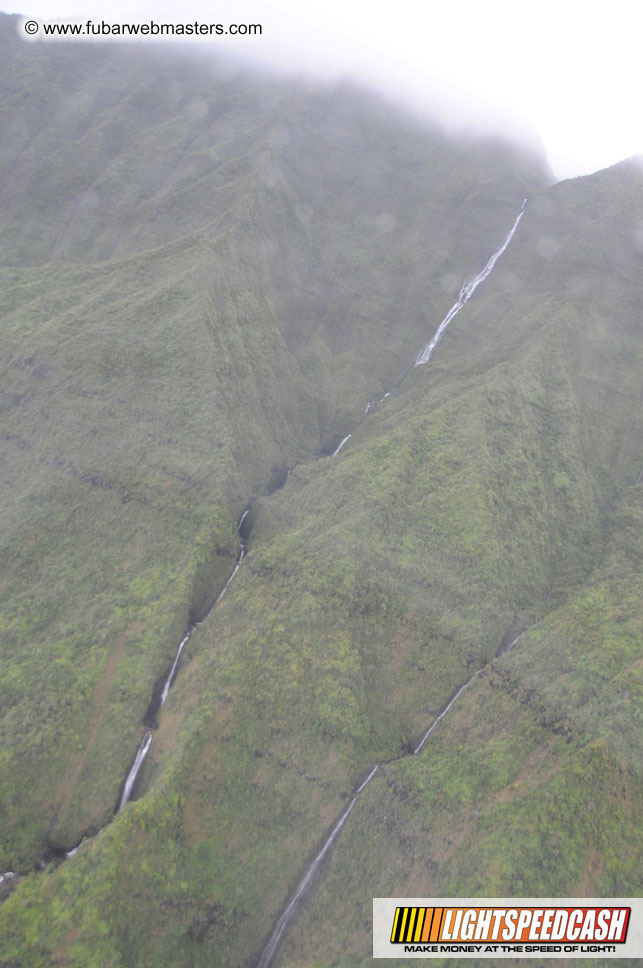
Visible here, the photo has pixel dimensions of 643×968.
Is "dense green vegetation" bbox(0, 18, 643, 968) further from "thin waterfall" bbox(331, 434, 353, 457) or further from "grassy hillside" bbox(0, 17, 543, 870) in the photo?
"thin waterfall" bbox(331, 434, 353, 457)

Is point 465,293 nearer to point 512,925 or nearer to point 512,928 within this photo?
point 512,925

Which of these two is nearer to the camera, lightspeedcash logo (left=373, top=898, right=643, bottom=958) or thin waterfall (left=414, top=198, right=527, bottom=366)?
lightspeedcash logo (left=373, top=898, right=643, bottom=958)

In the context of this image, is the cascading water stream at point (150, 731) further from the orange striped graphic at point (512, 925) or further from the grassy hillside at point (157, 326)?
the orange striped graphic at point (512, 925)

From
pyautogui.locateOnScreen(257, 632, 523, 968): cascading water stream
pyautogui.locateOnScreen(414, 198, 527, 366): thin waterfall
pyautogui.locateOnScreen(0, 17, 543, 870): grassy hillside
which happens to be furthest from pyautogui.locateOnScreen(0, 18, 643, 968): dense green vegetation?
pyautogui.locateOnScreen(414, 198, 527, 366): thin waterfall

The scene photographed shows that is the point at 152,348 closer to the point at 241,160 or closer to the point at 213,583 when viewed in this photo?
the point at 213,583

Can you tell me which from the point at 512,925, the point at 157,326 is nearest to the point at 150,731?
the point at 512,925

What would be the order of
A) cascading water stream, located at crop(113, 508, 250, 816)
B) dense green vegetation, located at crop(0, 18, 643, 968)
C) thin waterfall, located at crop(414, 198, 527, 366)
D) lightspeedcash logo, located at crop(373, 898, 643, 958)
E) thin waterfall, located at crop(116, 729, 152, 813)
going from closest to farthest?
lightspeedcash logo, located at crop(373, 898, 643, 958), dense green vegetation, located at crop(0, 18, 643, 968), thin waterfall, located at crop(116, 729, 152, 813), cascading water stream, located at crop(113, 508, 250, 816), thin waterfall, located at crop(414, 198, 527, 366)

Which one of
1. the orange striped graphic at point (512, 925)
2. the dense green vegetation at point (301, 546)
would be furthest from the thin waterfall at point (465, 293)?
the orange striped graphic at point (512, 925)

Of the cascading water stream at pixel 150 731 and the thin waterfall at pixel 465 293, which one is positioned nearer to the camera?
the cascading water stream at pixel 150 731
